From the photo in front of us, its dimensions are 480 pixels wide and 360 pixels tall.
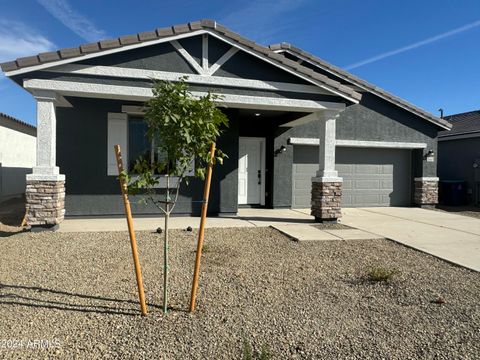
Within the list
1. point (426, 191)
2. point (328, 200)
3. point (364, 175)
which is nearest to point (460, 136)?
point (426, 191)

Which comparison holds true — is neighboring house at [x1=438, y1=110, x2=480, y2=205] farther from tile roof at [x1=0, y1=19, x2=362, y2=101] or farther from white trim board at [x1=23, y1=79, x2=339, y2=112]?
white trim board at [x1=23, y1=79, x2=339, y2=112]

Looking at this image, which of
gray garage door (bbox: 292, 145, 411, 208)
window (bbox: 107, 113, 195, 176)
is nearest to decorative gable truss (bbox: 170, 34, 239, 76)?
window (bbox: 107, 113, 195, 176)

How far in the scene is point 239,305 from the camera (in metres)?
3.78

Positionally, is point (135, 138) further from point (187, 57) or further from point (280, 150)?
Result: point (280, 150)

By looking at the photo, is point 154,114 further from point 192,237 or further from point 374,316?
point 192,237

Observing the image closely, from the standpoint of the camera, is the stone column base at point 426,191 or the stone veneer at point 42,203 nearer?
the stone veneer at point 42,203

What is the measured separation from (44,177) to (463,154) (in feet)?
53.3

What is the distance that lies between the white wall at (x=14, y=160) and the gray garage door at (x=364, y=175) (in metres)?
11.6

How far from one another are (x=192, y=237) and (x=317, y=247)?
248 cm

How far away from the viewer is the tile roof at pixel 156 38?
672 cm

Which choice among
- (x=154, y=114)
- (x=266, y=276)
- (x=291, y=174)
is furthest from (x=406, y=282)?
(x=291, y=174)

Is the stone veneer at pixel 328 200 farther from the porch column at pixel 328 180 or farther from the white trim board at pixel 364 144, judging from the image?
the white trim board at pixel 364 144

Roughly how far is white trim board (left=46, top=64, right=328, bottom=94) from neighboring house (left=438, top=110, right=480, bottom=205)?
404 inches

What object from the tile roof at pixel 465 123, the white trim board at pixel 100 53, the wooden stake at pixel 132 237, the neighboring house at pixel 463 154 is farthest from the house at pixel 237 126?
the tile roof at pixel 465 123
